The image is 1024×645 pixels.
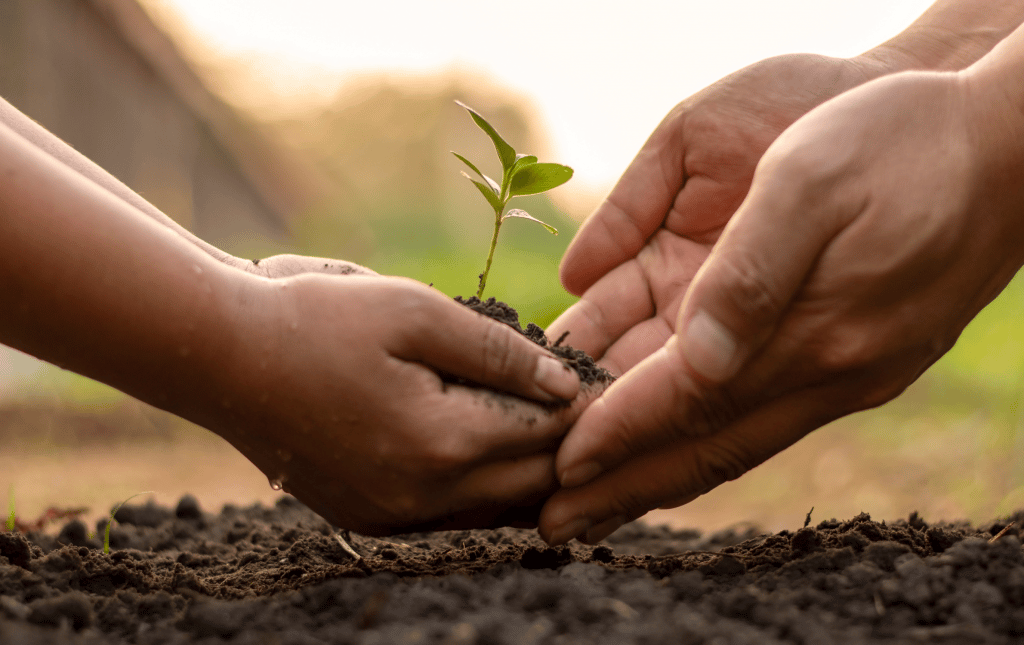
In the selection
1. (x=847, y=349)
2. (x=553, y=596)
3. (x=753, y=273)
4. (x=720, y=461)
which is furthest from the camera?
(x=720, y=461)

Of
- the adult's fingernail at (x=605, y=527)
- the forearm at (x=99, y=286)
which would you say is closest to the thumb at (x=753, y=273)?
the adult's fingernail at (x=605, y=527)

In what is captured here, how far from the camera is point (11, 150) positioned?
0.97m

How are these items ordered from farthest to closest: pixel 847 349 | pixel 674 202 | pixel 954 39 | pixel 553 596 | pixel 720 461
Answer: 1. pixel 674 202
2. pixel 954 39
3. pixel 720 461
4. pixel 847 349
5. pixel 553 596

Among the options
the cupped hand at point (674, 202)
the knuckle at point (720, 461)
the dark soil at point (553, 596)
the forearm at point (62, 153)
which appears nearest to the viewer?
the dark soil at point (553, 596)

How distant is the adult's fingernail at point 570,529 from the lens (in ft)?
4.02

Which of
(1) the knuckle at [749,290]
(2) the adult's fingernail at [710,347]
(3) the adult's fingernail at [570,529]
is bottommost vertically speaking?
(3) the adult's fingernail at [570,529]

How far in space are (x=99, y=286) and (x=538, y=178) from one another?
0.88 metres

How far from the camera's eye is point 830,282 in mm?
1033

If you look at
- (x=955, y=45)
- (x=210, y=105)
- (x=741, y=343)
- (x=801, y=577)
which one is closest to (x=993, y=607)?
(x=801, y=577)

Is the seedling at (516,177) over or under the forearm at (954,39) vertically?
under

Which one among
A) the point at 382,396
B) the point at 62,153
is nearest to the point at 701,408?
the point at 382,396

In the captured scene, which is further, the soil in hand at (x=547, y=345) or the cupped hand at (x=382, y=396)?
the soil in hand at (x=547, y=345)

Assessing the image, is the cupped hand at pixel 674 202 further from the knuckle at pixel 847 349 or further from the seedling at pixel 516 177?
the knuckle at pixel 847 349

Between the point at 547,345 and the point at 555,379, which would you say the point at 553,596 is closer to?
the point at 555,379
